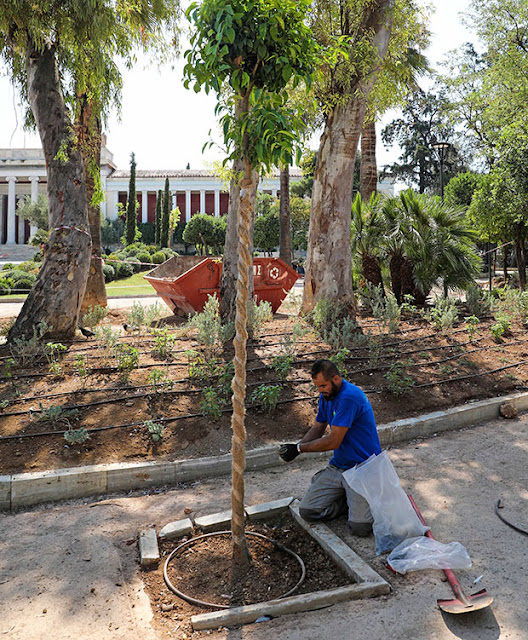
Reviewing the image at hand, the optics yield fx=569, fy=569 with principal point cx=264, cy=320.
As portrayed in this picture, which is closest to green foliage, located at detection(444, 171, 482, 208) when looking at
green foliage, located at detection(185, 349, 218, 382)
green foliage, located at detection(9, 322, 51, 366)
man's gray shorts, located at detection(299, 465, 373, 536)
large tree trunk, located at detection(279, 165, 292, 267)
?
large tree trunk, located at detection(279, 165, 292, 267)

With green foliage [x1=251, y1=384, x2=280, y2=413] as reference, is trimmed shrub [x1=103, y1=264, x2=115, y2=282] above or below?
above

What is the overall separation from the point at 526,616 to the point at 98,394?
4369 millimetres

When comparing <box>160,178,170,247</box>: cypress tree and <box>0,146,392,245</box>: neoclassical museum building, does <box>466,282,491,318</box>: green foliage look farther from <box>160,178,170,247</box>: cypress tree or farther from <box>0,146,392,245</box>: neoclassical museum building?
<box>0,146,392,245</box>: neoclassical museum building

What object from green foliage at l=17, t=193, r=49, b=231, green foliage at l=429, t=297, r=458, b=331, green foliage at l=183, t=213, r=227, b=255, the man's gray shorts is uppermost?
green foliage at l=17, t=193, r=49, b=231

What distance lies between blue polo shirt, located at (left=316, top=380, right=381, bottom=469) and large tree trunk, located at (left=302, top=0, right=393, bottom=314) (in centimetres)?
562

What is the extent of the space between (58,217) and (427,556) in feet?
21.5

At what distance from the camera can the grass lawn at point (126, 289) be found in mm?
19422

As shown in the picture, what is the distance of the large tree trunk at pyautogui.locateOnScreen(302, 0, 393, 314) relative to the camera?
31.0 feet

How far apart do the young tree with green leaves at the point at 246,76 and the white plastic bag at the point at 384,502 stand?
856mm

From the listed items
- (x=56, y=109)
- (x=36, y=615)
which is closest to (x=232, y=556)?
(x=36, y=615)

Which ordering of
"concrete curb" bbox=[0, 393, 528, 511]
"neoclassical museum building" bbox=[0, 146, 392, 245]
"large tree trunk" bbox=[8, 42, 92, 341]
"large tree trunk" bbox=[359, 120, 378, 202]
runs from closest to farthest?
"concrete curb" bbox=[0, 393, 528, 511] → "large tree trunk" bbox=[8, 42, 92, 341] → "large tree trunk" bbox=[359, 120, 378, 202] → "neoclassical museum building" bbox=[0, 146, 392, 245]

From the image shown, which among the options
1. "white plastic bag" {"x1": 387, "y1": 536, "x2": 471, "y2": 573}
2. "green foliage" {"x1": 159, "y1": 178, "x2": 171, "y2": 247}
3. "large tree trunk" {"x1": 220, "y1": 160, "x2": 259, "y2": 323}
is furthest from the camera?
"green foliage" {"x1": 159, "y1": 178, "x2": 171, "y2": 247}

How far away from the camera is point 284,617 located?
3.03 meters

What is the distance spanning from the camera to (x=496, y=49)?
19.9 metres
